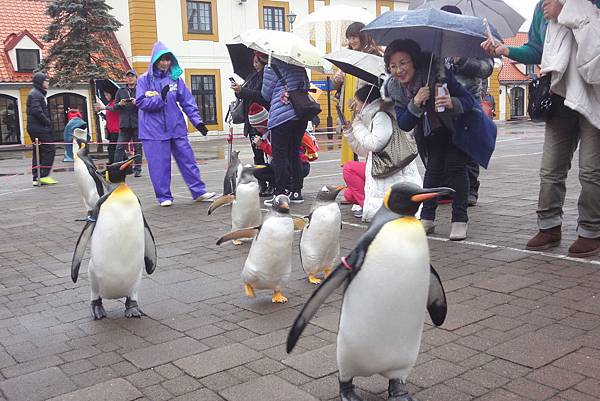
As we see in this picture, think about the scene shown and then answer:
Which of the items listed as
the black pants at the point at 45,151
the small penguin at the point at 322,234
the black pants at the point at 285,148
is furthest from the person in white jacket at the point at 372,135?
the black pants at the point at 45,151

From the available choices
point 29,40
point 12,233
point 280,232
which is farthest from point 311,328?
point 29,40

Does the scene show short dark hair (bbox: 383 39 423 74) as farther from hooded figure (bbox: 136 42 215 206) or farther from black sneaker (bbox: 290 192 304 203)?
hooded figure (bbox: 136 42 215 206)

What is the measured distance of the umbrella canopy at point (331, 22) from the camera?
28.7 ft

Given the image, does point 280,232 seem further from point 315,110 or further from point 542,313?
point 315,110

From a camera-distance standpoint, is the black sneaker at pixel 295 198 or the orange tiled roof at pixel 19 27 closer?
the black sneaker at pixel 295 198

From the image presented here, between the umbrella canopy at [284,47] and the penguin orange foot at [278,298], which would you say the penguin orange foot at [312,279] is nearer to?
the penguin orange foot at [278,298]

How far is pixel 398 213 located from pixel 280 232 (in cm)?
174

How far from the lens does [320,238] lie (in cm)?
463

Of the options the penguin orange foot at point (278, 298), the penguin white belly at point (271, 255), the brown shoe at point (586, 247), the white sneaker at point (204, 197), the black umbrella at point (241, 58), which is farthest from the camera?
the white sneaker at point (204, 197)

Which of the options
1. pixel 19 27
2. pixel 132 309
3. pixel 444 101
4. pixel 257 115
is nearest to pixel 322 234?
pixel 132 309

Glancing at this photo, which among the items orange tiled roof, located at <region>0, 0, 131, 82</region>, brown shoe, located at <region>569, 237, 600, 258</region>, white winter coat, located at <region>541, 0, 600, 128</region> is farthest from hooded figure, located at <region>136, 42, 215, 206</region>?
orange tiled roof, located at <region>0, 0, 131, 82</region>

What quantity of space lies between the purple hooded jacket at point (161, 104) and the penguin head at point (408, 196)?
257 inches

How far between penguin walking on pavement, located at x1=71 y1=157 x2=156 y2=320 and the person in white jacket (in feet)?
9.60

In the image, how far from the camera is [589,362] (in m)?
3.10
